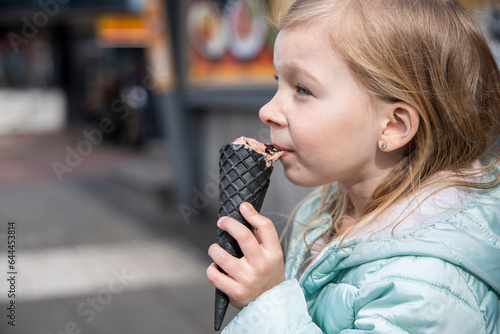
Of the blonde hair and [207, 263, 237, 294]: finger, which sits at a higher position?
the blonde hair

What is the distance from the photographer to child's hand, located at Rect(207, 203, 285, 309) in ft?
3.96

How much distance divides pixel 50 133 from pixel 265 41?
42.1 feet

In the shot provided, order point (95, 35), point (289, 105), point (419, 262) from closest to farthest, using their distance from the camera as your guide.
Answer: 1. point (419, 262)
2. point (289, 105)
3. point (95, 35)

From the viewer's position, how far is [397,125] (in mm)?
1309

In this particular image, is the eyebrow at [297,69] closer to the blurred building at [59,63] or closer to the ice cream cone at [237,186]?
the ice cream cone at [237,186]

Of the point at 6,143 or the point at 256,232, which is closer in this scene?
the point at 256,232

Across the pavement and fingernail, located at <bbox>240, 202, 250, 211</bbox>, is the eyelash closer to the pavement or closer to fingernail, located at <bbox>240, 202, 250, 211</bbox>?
fingernail, located at <bbox>240, 202, 250, 211</bbox>

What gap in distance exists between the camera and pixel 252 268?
1212 millimetres

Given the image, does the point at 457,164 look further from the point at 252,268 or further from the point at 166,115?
the point at 166,115

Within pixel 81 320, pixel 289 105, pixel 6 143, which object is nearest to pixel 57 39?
pixel 6 143

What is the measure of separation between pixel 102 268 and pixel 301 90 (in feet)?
12.7

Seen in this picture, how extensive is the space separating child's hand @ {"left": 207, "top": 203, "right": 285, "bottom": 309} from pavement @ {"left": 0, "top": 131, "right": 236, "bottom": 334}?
2.28 metres

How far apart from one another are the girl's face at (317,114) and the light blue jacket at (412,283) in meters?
0.20

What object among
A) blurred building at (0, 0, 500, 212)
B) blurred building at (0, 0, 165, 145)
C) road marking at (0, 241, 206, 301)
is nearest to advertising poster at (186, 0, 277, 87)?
blurred building at (0, 0, 500, 212)
